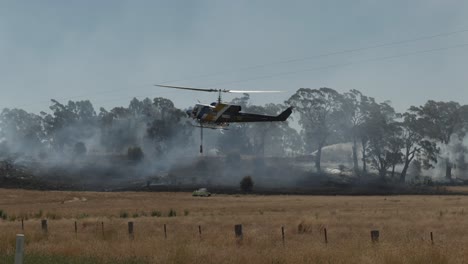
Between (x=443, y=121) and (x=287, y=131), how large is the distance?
5687cm

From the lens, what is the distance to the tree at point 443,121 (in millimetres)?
146500

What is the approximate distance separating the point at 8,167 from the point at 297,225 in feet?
377

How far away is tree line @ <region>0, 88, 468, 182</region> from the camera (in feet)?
471

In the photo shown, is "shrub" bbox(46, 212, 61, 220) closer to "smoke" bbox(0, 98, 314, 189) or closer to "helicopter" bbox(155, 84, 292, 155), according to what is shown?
"helicopter" bbox(155, 84, 292, 155)

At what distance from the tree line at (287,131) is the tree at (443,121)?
237mm

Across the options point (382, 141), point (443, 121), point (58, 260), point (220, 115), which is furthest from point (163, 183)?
point (58, 260)

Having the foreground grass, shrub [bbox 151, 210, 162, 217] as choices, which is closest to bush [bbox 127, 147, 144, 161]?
shrub [bbox 151, 210, 162, 217]

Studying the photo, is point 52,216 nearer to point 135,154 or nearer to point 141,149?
point 135,154

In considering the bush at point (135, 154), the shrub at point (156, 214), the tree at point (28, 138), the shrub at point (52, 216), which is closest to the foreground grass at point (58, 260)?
the shrub at point (52, 216)

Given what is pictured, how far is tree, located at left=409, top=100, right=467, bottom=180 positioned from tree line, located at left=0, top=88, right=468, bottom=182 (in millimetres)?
237

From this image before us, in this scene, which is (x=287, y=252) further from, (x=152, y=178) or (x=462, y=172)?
(x=462, y=172)

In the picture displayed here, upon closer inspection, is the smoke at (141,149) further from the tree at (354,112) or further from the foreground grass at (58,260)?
the foreground grass at (58,260)

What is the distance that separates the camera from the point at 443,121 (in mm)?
151500

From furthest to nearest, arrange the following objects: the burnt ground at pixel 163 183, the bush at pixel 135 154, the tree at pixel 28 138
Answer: the tree at pixel 28 138 → the bush at pixel 135 154 → the burnt ground at pixel 163 183
